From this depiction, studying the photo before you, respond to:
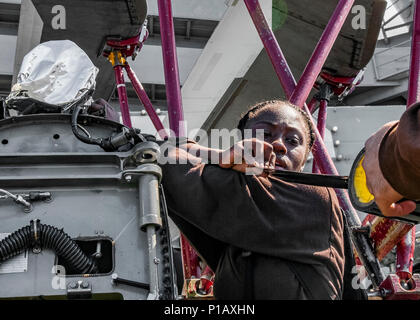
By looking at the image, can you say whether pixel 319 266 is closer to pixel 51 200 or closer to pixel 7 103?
pixel 51 200

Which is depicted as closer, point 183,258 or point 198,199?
point 198,199

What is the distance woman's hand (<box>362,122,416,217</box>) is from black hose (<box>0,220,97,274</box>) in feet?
3.69

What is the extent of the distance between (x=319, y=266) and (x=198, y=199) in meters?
0.55

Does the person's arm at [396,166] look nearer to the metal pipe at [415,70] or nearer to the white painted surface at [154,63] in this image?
the metal pipe at [415,70]

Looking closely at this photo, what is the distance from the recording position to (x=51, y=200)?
8.41ft

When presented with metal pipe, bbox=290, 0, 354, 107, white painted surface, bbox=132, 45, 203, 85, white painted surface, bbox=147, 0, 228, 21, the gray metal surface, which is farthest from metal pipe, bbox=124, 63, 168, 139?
white painted surface, bbox=147, 0, 228, 21

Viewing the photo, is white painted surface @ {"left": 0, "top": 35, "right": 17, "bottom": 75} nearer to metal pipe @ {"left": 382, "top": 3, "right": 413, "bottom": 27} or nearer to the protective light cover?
metal pipe @ {"left": 382, "top": 3, "right": 413, "bottom": 27}

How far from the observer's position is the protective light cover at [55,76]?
3.01 m

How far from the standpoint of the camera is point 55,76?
3.09 meters

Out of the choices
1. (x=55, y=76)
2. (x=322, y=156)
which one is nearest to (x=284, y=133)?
(x=55, y=76)

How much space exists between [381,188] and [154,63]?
1183 cm

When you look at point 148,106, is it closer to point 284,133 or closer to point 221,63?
point 284,133

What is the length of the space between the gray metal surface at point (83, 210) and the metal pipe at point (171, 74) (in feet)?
5.26

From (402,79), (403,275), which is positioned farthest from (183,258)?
(402,79)
